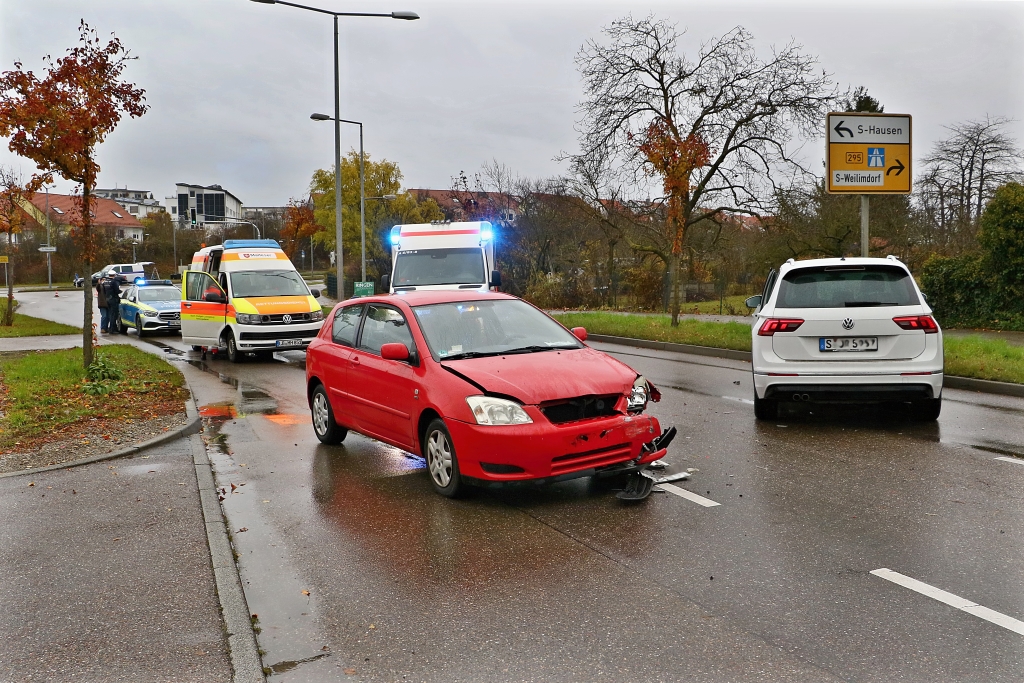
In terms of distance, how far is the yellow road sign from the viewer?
706 inches

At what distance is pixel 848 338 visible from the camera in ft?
29.5

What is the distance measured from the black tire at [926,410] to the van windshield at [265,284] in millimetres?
13070

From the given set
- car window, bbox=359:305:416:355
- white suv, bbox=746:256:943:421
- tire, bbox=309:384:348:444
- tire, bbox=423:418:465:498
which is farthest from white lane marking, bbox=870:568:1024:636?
tire, bbox=309:384:348:444

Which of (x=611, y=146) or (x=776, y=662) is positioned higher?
(x=611, y=146)

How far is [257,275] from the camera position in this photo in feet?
64.5

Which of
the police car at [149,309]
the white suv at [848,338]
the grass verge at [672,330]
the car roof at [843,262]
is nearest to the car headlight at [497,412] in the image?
the white suv at [848,338]

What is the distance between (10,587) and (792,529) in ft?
14.6

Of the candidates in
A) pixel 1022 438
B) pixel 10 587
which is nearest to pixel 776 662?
pixel 10 587

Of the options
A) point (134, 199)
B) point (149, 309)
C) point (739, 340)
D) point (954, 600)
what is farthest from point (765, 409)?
point (134, 199)

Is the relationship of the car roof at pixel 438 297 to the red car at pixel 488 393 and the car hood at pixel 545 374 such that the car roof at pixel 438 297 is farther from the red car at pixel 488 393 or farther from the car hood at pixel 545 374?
the car hood at pixel 545 374

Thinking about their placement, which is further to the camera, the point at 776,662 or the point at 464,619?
the point at 464,619

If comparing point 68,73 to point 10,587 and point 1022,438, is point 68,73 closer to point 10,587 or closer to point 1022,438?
point 10,587

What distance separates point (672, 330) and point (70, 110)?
13421 mm

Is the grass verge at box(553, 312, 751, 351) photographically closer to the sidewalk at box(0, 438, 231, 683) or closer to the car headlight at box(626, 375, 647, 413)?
the car headlight at box(626, 375, 647, 413)
